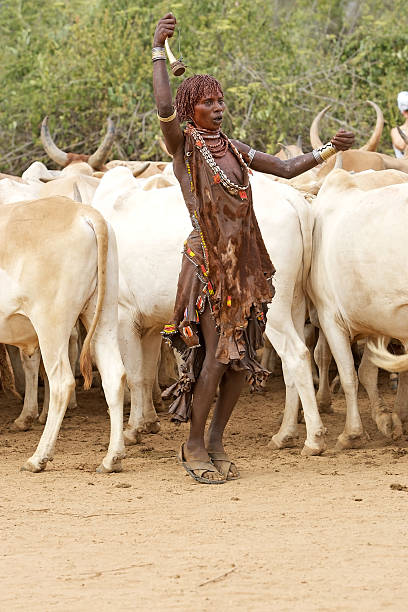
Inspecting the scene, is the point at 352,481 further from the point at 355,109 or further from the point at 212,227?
the point at 355,109

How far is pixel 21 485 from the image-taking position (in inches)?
204

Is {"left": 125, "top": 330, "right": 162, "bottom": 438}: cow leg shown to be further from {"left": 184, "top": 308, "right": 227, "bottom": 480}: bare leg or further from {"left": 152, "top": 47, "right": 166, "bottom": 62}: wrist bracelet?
{"left": 152, "top": 47, "right": 166, "bottom": 62}: wrist bracelet

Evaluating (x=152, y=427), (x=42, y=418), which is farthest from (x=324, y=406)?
(x=42, y=418)

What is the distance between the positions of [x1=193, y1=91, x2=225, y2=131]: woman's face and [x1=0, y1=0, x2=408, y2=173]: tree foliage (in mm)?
8326

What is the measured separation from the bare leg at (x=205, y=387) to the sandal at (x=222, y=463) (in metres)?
0.06

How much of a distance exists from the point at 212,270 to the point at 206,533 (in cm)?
137

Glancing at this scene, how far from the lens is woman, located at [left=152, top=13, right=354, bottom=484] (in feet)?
16.2

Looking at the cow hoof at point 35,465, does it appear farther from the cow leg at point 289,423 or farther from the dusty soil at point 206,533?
the cow leg at point 289,423

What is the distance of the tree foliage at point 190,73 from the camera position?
45.4ft

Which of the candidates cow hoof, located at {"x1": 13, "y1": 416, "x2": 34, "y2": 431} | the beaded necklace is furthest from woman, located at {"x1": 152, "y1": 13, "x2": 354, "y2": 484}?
cow hoof, located at {"x1": 13, "y1": 416, "x2": 34, "y2": 431}

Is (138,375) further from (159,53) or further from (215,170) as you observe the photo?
(159,53)

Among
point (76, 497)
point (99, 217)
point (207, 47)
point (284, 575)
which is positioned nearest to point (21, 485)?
point (76, 497)

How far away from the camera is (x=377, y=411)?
642 cm

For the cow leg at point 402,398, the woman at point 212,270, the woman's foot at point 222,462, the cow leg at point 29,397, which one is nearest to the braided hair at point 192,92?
the woman at point 212,270
